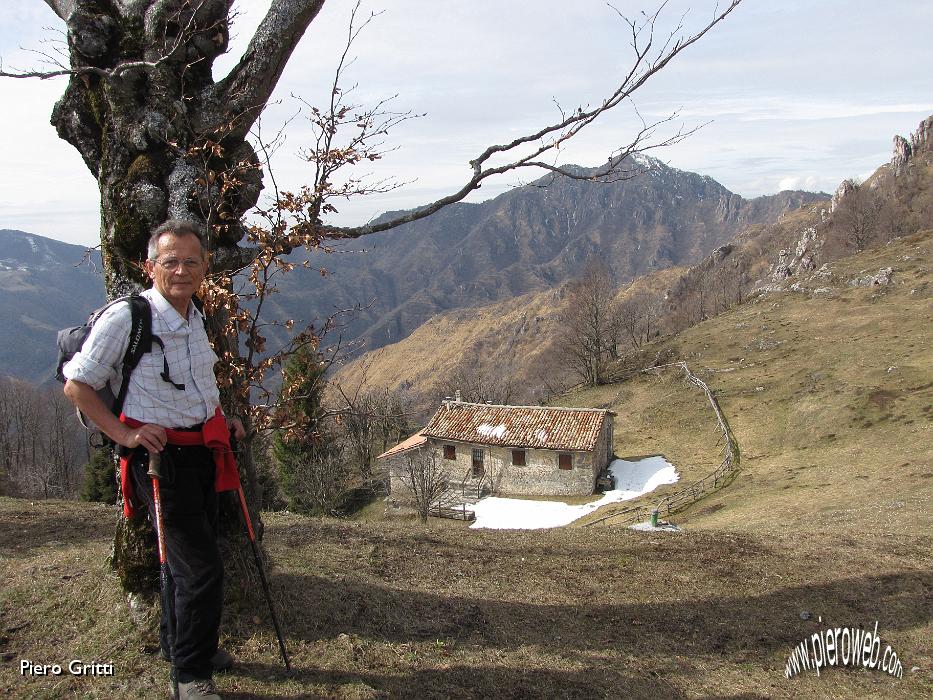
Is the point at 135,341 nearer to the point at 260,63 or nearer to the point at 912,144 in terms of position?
the point at 260,63

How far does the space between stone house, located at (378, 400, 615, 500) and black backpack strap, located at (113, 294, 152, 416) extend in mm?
32292

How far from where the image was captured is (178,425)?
155 inches

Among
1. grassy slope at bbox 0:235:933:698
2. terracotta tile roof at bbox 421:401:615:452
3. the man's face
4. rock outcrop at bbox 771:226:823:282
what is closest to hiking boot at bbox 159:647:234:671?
grassy slope at bbox 0:235:933:698

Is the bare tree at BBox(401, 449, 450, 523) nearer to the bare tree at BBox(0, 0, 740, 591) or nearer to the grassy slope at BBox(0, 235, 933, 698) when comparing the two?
the grassy slope at BBox(0, 235, 933, 698)

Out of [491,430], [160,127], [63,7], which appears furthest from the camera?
[491,430]

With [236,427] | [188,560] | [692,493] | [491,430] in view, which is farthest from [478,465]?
[188,560]

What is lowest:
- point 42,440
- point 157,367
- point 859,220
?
point 42,440

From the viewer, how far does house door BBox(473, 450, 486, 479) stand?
38438 mm

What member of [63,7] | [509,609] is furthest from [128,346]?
[509,609]

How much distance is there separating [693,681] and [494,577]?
2718mm

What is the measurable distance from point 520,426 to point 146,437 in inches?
1397

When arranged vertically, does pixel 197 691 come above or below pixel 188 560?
below

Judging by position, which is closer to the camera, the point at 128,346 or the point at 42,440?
the point at 128,346

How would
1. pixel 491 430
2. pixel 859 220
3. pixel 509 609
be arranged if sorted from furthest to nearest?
pixel 859 220 → pixel 491 430 → pixel 509 609
